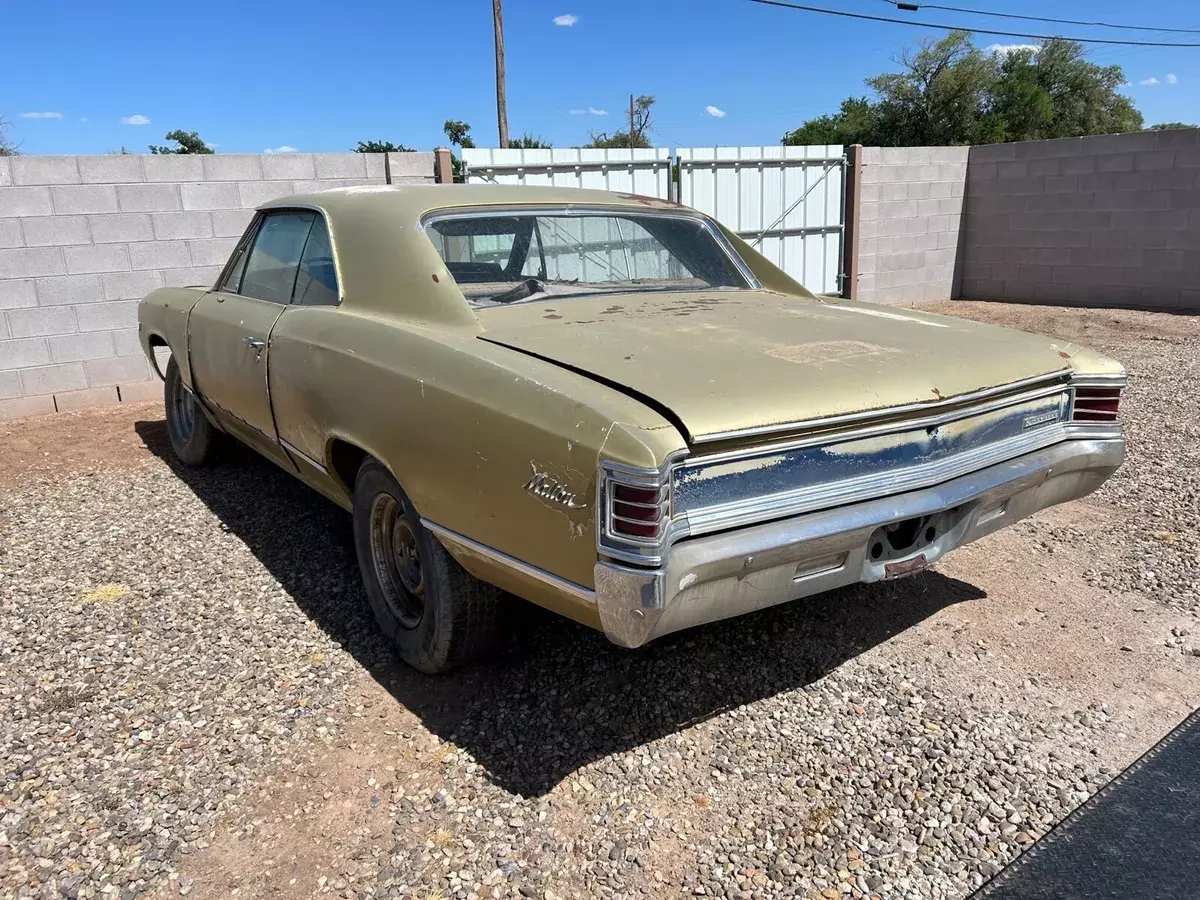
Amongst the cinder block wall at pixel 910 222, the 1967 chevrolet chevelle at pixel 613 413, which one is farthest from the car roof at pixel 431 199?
the cinder block wall at pixel 910 222

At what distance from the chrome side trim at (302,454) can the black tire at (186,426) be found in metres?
1.74

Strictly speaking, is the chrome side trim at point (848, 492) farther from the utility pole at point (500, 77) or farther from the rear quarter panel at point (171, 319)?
the utility pole at point (500, 77)

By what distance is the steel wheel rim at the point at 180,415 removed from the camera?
550 cm

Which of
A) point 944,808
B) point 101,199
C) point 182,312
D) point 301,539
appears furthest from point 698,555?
point 101,199

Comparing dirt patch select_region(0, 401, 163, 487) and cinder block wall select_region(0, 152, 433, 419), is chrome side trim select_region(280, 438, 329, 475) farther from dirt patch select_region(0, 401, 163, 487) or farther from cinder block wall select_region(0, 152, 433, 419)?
cinder block wall select_region(0, 152, 433, 419)

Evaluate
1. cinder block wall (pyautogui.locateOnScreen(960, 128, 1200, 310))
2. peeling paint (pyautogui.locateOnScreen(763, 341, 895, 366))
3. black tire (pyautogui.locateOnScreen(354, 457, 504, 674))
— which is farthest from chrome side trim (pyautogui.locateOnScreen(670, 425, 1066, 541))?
cinder block wall (pyautogui.locateOnScreen(960, 128, 1200, 310))

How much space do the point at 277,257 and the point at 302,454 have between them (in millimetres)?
1095

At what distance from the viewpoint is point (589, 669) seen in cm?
A: 303

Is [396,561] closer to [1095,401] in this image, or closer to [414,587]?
[414,587]

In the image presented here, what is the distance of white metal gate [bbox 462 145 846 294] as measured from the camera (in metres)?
8.81

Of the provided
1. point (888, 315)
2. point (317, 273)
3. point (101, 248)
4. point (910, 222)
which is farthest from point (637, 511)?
point (910, 222)

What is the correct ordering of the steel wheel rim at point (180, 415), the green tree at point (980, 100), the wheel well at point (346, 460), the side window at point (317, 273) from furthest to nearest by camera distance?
the green tree at point (980, 100), the steel wheel rim at point (180, 415), the side window at point (317, 273), the wheel well at point (346, 460)

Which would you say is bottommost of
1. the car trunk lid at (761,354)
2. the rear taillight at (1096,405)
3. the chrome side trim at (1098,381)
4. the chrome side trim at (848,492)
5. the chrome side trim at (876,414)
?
the chrome side trim at (848,492)

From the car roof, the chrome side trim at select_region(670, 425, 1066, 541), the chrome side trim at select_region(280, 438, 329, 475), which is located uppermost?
the car roof
